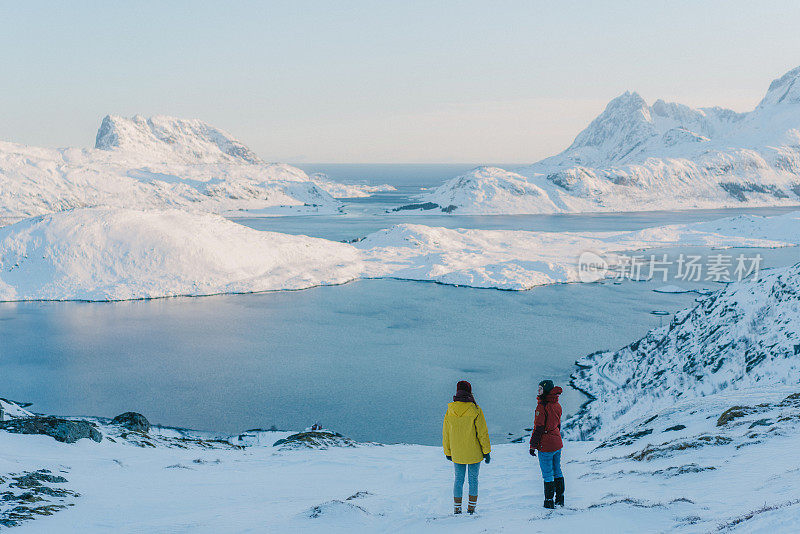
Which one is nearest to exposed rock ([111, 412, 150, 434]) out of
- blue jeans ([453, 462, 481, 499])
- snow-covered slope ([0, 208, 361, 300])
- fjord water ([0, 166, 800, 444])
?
fjord water ([0, 166, 800, 444])

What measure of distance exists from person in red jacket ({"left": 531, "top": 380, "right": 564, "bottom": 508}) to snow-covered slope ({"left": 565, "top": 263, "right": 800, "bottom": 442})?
15.8 metres

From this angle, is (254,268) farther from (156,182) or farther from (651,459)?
(156,182)

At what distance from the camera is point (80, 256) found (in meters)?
65.9

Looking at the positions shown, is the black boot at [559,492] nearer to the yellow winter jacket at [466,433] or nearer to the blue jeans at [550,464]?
the blue jeans at [550,464]

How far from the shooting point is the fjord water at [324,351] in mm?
29562

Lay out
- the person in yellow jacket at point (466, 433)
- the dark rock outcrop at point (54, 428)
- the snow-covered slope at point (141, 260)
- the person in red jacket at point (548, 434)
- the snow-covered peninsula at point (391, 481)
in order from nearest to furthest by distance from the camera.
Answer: the snow-covered peninsula at point (391, 481)
the person in yellow jacket at point (466, 433)
the person in red jacket at point (548, 434)
the dark rock outcrop at point (54, 428)
the snow-covered slope at point (141, 260)

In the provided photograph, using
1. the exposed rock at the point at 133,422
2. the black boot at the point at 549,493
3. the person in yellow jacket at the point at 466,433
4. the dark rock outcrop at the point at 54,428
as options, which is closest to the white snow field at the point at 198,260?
the exposed rock at the point at 133,422

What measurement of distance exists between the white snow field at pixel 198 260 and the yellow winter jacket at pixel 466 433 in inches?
2320

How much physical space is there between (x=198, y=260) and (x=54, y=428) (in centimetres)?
5723

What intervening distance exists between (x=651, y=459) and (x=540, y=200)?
574ft

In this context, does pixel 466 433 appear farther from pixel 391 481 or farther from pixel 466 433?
pixel 391 481

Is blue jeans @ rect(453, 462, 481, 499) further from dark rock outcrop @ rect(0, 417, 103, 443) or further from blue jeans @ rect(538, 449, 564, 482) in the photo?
dark rock outcrop @ rect(0, 417, 103, 443)

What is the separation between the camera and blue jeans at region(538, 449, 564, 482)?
26.8 ft

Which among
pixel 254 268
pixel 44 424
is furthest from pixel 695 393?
pixel 254 268
